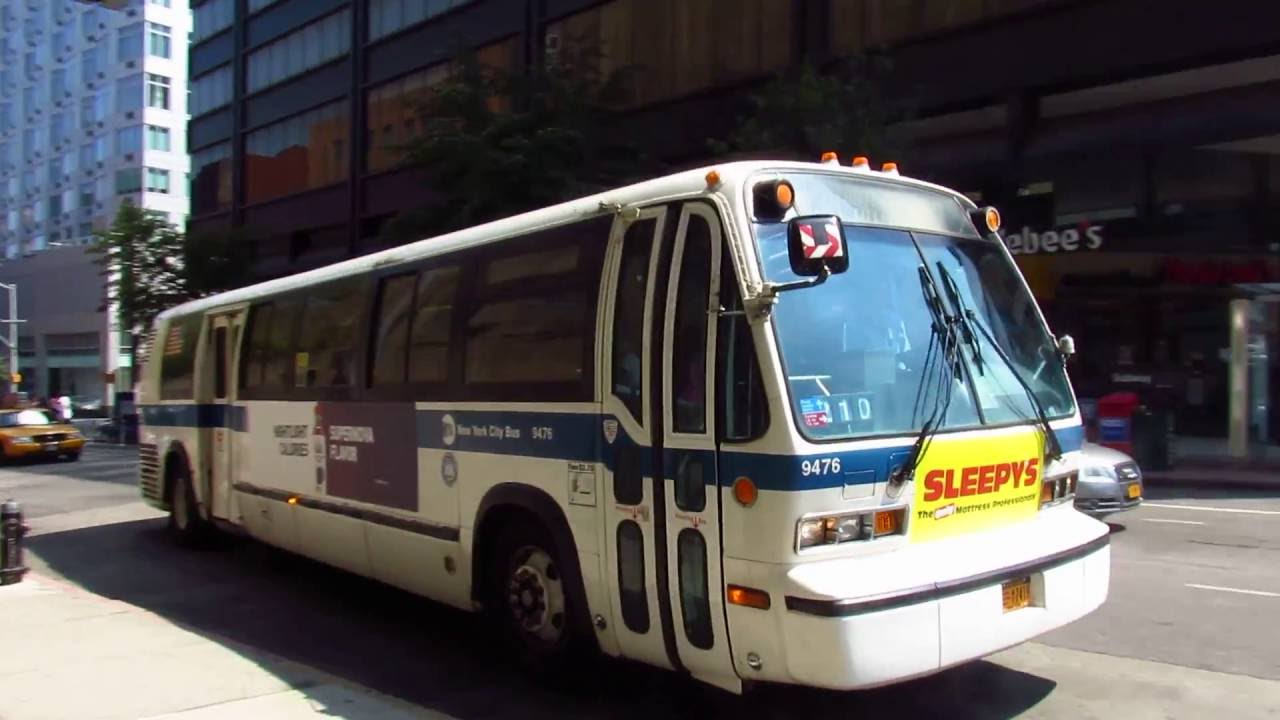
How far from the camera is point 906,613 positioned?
4.50 metres

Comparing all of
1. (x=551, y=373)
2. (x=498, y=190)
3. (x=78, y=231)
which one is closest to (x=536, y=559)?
(x=551, y=373)

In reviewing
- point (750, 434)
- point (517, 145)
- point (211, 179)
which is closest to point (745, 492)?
point (750, 434)

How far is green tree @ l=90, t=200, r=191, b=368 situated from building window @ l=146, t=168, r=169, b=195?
39.9 m

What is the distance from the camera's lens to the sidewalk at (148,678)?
5.52 m

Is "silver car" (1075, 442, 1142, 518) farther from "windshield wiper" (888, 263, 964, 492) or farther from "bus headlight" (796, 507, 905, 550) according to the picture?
"bus headlight" (796, 507, 905, 550)

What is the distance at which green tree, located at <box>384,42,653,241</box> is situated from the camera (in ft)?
65.4

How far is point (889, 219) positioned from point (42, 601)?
7246 millimetres

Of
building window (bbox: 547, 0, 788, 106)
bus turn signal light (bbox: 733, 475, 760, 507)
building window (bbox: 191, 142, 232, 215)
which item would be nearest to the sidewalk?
bus turn signal light (bbox: 733, 475, 760, 507)

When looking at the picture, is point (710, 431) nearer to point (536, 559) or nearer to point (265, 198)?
point (536, 559)

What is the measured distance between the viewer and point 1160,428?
17625 millimetres

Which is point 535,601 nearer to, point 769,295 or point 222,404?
point 769,295

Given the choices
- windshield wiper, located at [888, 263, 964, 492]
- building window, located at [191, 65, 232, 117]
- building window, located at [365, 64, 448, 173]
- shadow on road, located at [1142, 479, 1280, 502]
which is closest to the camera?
windshield wiper, located at [888, 263, 964, 492]

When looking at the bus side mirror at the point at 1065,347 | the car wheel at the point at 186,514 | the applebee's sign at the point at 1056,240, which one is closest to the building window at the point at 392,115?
the applebee's sign at the point at 1056,240

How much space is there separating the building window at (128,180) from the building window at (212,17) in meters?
26.2
